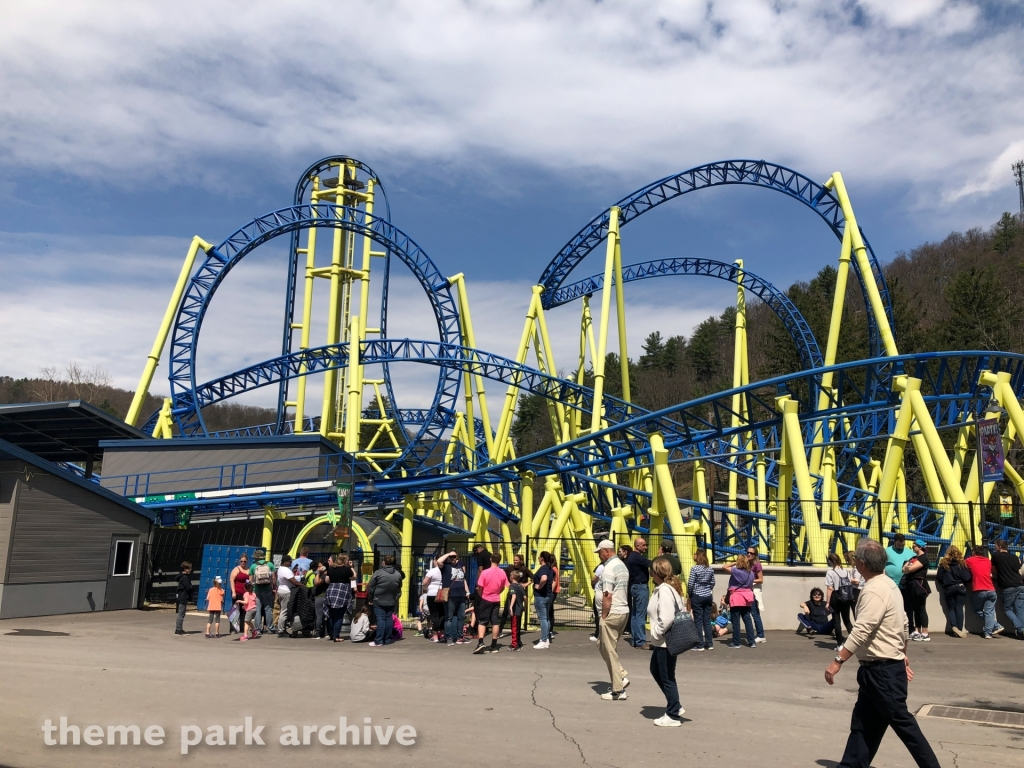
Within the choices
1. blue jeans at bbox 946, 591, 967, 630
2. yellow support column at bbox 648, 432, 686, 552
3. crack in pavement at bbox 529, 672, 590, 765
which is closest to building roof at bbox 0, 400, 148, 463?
yellow support column at bbox 648, 432, 686, 552

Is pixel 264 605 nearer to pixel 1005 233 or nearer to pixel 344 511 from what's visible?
pixel 344 511

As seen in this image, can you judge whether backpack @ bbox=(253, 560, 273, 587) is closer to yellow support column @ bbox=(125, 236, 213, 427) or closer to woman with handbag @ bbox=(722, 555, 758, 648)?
woman with handbag @ bbox=(722, 555, 758, 648)

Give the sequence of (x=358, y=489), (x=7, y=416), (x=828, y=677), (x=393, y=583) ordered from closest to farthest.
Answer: (x=828, y=677) < (x=393, y=583) < (x=358, y=489) < (x=7, y=416)

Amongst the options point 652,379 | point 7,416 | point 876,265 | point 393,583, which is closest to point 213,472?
point 7,416

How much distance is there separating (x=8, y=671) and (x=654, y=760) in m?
7.38

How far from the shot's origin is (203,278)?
95.6ft

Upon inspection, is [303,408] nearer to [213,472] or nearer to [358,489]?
[213,472]

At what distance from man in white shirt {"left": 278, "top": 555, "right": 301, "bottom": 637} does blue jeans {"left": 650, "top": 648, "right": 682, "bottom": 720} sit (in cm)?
831

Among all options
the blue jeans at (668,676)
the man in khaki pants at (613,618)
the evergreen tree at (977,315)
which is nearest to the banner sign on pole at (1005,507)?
the man in khaki pants at (613,618)

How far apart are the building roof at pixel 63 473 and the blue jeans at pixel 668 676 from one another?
14136 millimetres

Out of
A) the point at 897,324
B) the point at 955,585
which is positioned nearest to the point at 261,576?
the point at 955,585

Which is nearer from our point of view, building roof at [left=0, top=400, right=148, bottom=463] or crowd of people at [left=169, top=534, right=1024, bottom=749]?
crowd of people at [left=169, top=534, right=1024, bottom=749]

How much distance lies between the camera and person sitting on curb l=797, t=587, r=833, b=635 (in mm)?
11930

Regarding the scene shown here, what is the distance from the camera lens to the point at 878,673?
4.81m
